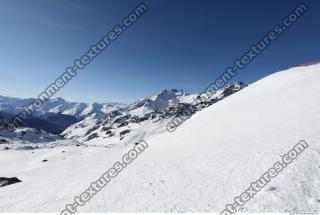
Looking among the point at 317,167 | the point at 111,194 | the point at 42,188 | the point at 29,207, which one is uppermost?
the point at 42,188

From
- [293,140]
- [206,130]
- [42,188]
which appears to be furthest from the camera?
[206,130]

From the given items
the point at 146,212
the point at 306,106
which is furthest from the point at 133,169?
the point at 306,106

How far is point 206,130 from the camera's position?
2486 centimetres

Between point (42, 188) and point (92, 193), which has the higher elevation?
point (42, 188)

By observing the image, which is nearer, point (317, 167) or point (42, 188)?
point (317, 167)

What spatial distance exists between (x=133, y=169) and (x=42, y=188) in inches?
225

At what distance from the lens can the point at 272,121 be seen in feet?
65.8

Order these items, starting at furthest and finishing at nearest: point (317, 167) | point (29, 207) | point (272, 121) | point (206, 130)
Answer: point (206, 130) → point (272, 121) → point (29, 207) → point (317, 167)

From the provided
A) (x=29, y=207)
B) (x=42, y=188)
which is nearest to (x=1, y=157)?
(x=42, y=188)

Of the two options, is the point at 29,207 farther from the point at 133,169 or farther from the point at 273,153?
the point at 273,153

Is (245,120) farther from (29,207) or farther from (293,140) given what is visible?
(29,207)

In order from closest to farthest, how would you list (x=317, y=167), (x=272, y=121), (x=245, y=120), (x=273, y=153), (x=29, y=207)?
(x=317, y=167) → (x=29, y=207) → (x=273, y=153) → (x=272, y=121) → (x=245, y=120)

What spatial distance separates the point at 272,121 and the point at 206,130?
650 centimetres

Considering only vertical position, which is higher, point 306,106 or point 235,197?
point 306,106
